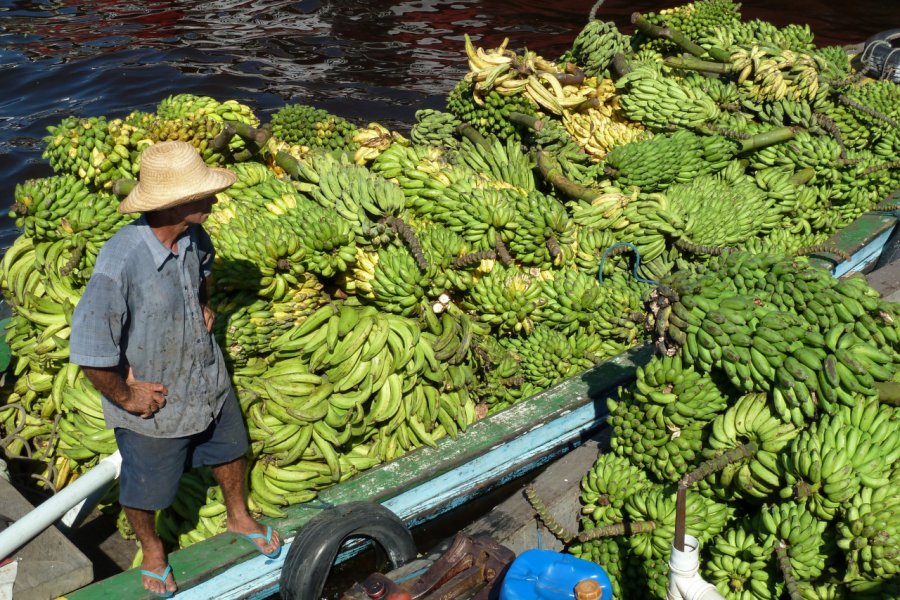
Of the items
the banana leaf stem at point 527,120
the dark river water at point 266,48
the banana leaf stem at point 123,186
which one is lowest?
the dark river water at point 266,48

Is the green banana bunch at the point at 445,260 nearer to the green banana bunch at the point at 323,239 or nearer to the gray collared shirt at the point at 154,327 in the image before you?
the green banana bunch at the point at 323,239

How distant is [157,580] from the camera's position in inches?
123

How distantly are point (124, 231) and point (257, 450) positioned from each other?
1.26m

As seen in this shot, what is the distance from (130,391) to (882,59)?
24.8 ft

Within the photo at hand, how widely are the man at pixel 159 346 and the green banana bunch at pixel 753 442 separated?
73.5 inches

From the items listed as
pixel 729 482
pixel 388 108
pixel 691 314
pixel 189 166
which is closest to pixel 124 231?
pixel 189 166

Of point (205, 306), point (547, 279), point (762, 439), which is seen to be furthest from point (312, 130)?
point (762, 439)

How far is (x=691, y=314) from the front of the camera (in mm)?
3295

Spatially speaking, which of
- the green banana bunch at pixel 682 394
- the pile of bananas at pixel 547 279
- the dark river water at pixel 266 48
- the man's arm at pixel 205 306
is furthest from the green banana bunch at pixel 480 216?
the dark river water at pixel 266 48

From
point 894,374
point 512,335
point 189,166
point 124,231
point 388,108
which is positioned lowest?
point 388,108

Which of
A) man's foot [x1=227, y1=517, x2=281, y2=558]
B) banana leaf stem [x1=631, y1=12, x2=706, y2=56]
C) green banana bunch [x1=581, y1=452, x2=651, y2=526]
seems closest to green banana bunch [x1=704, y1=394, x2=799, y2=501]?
green banana bunch [x1=581, y1=452, x2=651, y2=526]

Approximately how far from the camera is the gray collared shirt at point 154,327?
2.78 metres

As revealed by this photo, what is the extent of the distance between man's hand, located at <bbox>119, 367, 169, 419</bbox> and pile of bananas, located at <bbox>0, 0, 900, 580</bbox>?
28.7 inches

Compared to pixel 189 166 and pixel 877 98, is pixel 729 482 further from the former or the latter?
pixel 877 98
